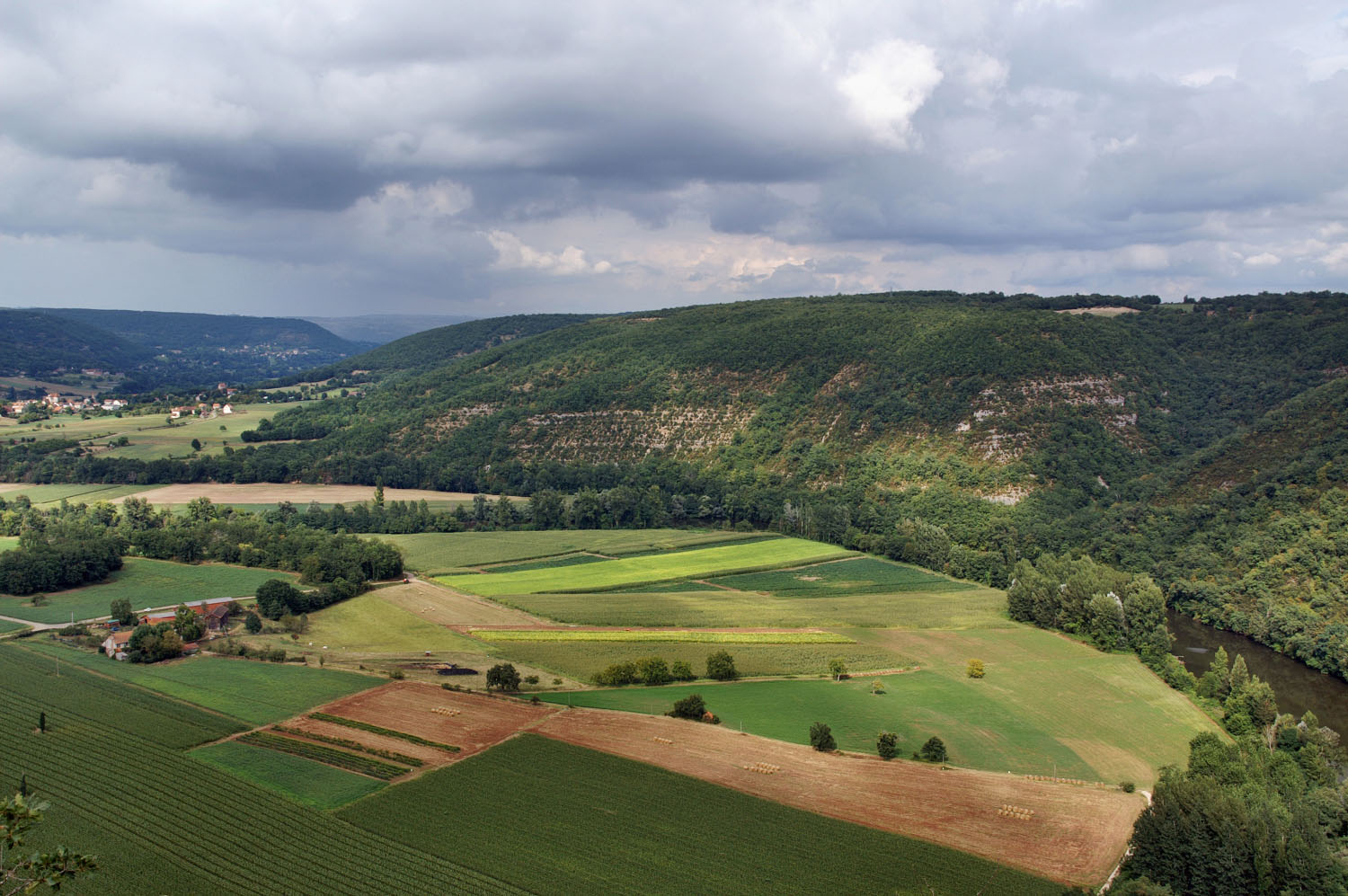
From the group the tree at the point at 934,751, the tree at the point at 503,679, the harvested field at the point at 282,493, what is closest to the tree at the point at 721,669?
the tree at the point at 503,679

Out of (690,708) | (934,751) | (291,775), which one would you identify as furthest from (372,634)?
(934,751)

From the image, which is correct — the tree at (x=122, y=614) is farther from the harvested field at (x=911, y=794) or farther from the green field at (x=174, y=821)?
the harvested field at (x=911, y=794)

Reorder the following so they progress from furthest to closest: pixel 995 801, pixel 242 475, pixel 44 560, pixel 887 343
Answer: pixel 887 343 → pixel 242 475 → pixel 44 560 → pixel 995 801

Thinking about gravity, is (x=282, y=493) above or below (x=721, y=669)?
above

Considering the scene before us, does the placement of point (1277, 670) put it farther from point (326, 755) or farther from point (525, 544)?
point (525, 544)

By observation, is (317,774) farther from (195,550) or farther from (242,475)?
(242,475)

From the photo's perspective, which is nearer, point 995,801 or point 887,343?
point 995,801

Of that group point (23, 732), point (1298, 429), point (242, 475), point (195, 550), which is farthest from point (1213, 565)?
point (242, 475)
